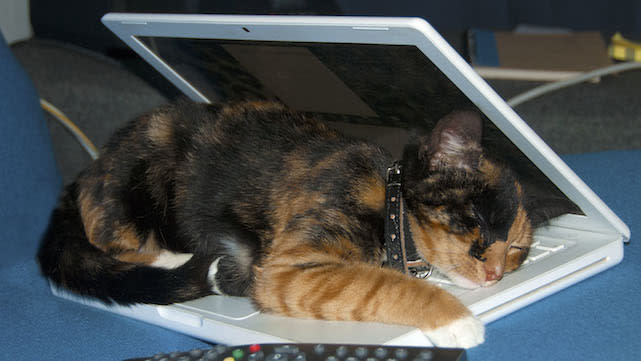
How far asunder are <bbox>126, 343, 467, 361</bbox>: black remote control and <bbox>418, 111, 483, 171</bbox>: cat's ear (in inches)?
11.8

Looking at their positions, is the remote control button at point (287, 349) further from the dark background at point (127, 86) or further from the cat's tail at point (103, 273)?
the dark background at point (127, 86)

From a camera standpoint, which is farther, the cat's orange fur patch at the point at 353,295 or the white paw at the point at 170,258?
the white paw at the point at 170,258

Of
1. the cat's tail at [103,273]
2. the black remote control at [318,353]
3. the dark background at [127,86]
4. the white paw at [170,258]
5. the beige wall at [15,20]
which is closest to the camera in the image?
the black remote control at [318,353]

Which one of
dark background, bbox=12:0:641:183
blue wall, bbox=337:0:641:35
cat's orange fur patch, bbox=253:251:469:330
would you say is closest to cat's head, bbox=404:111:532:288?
cat's orange fur patch, bbox=253:251:469:330

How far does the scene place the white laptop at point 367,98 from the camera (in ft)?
2.30

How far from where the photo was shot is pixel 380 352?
624 mm

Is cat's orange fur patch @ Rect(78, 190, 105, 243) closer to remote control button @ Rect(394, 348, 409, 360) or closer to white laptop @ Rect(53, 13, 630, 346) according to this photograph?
white laptop @ Rect(53, 13, 630, 346)

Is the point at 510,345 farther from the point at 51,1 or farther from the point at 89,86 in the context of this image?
the point at 51,1

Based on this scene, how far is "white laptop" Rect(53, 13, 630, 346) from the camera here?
2.30 ft

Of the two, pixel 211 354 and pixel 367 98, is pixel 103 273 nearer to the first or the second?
pixel 211 354

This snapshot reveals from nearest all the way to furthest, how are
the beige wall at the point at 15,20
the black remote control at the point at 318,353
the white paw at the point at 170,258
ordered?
the black remote control at the point at 318,353 < the white paw at the point at 170,258 < the beige wall at the point at 15,20

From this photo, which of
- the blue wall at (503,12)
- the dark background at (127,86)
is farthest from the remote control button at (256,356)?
the blue wall at (503,12)

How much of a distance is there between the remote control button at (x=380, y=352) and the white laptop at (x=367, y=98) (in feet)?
0.15

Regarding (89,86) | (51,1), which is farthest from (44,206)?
(51,1)
